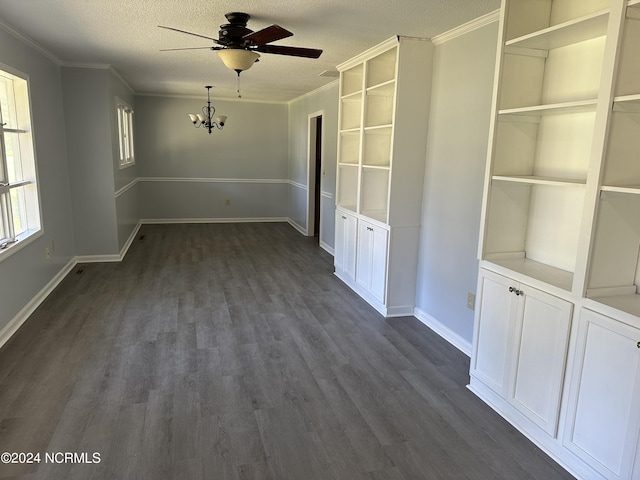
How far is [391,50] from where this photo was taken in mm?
3965

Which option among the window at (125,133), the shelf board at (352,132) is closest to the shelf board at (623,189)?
the shelf board at (352,132)

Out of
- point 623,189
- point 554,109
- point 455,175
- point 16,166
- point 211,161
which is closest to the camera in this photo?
point 623,189

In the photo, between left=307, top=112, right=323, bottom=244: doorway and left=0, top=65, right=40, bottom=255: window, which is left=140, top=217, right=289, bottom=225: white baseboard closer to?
left=307, top=112, right=323, bottom=244: doorway

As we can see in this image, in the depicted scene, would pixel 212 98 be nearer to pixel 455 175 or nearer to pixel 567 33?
pixel 455 175

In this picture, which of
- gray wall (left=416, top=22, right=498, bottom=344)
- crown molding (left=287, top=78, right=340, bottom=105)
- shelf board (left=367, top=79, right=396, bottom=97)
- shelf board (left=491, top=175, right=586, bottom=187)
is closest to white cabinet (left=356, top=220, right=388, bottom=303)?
gray wall (left=416, top=22, right=498, bottom=344)

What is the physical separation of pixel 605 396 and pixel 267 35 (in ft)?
8.77

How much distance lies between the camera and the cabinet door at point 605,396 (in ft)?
5.84

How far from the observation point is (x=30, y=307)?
12.7 ft

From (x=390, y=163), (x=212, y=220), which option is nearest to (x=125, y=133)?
(x=212, y=220)

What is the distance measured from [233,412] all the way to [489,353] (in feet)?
4.98

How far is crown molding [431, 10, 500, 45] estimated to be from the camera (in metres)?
2.91

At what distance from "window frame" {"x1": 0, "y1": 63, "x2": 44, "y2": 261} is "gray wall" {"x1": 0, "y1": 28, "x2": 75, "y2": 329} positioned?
0.28ft

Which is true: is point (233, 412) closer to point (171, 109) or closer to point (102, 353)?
point (102, 353)

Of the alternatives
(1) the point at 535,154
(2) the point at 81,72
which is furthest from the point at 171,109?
(1) the point at 535,154
